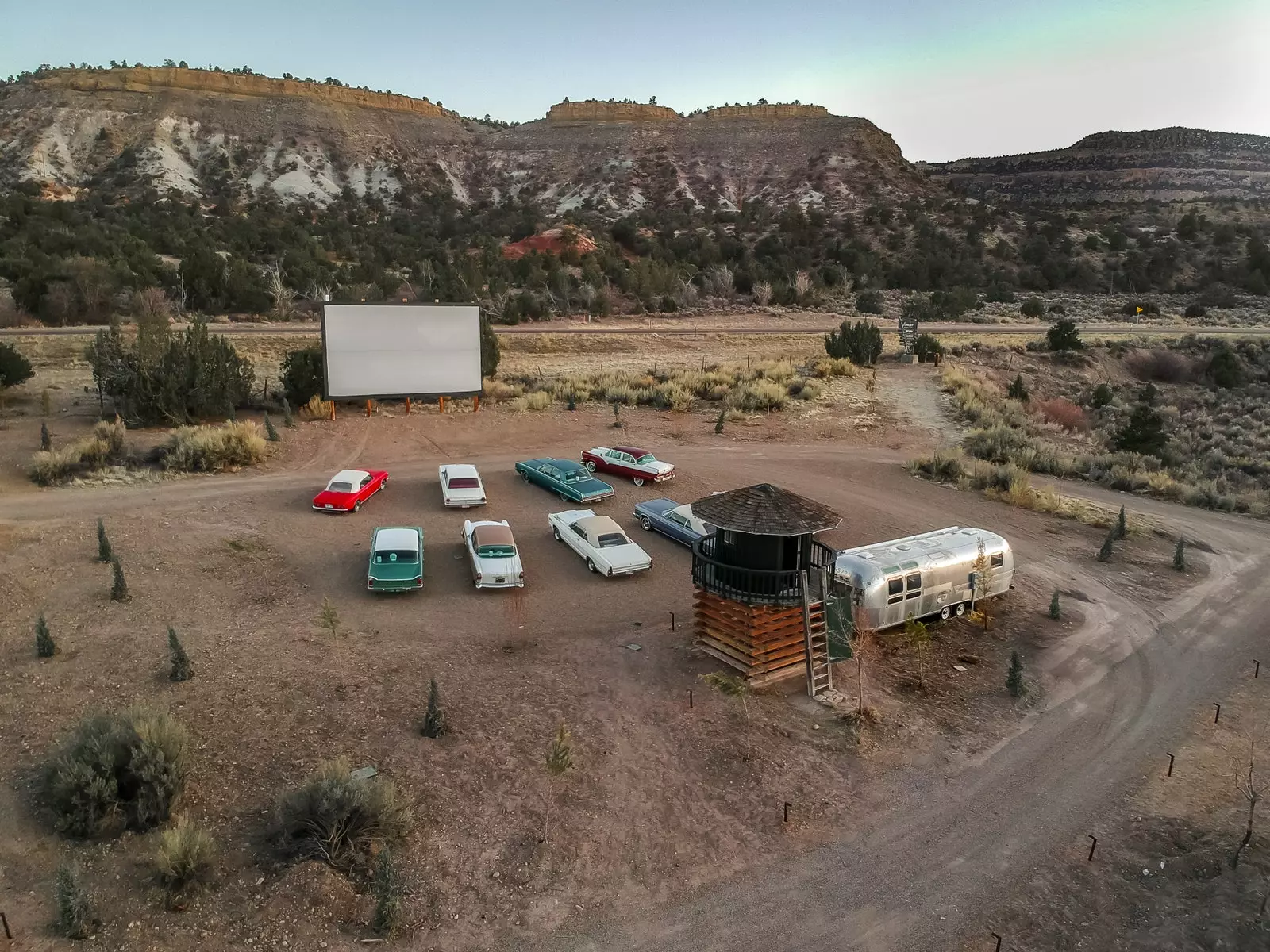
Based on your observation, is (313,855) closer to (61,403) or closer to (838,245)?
(61,403)

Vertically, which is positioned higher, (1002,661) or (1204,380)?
(1204,380)

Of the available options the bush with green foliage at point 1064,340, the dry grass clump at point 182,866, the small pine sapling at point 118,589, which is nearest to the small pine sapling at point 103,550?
the small pine sapling at point 118,589

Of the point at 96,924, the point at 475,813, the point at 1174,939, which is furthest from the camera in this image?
the point at 475,813

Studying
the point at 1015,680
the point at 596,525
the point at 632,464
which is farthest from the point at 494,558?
the point at 1015,680

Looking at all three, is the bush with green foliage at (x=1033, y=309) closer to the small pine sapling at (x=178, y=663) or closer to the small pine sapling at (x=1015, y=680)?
the small pine sapling at (x=1015, y=680)

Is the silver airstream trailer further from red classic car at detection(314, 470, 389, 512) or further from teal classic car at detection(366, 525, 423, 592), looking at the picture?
red classic car at detection(314, 470, 389, 512)

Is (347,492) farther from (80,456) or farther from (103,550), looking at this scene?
(80,456)

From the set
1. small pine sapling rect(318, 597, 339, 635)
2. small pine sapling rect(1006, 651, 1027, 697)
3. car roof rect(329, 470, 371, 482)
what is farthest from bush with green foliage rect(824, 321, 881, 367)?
small pine sapling rect(318, 597, 339, 635)

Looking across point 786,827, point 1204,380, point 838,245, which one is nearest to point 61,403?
point 786,827
